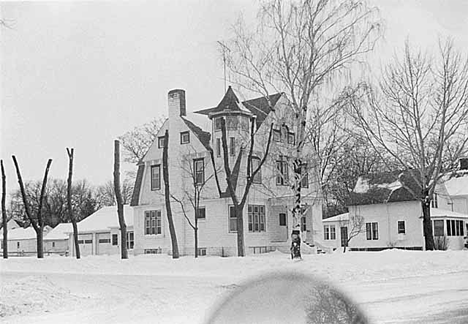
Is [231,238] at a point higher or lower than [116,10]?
lower

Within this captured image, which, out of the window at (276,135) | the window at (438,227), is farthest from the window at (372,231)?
the window at (276,135)

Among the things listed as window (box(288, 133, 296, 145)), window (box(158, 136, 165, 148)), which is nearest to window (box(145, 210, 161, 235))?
window (box(158, 136, 165, 148))

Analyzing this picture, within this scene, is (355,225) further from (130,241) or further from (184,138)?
(130,241)

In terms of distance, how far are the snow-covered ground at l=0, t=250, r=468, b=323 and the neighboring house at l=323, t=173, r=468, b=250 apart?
8867 mm

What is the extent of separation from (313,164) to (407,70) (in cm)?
337

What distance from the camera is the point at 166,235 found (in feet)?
59.9

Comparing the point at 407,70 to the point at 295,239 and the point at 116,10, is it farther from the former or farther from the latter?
the point at 116,10

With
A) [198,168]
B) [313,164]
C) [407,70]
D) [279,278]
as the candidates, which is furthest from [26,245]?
[279,278]

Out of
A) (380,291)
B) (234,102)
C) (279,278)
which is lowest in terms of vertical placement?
(380,291)

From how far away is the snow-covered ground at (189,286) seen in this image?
627 cm

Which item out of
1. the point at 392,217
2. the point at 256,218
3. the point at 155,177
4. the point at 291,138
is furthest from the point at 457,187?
the point at 291,138

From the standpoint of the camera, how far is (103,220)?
928 inches

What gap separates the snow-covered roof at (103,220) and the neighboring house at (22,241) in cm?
179

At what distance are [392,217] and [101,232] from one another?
10.2 m
